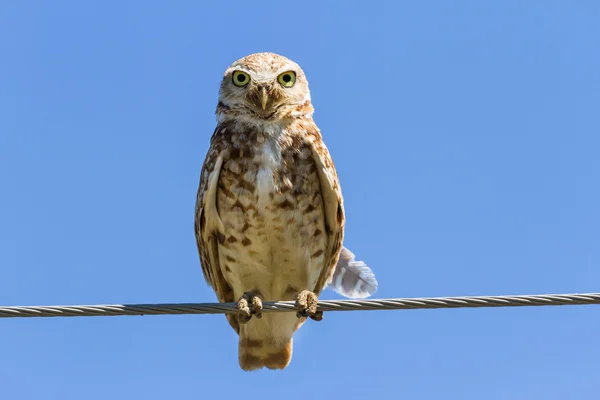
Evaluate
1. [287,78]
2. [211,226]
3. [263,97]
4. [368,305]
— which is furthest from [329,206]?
[368,305]

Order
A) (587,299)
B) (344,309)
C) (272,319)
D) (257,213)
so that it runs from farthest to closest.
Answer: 1. (272,319)
2. (257,213)
3. (344,309)
4. (587,299)

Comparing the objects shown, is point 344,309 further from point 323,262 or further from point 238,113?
point 238,113

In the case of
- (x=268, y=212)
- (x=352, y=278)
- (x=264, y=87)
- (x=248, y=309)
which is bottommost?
(x=248, y=309)

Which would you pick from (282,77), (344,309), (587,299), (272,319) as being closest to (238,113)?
(282,77)

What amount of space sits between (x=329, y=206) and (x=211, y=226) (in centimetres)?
87

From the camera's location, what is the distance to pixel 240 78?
814cm

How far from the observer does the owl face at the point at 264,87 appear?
791 cm

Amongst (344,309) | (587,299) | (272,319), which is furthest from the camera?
(272,319)

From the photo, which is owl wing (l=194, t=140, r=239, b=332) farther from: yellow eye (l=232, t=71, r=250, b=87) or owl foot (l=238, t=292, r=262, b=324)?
owl foot (l=238, t=292, r=262, b=324)

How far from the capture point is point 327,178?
24.5 ft

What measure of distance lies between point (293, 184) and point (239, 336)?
54.3 inches

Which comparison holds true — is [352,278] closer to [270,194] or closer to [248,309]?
[270,194]

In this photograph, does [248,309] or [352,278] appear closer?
[248,309]

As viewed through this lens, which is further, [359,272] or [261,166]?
[359,272]
